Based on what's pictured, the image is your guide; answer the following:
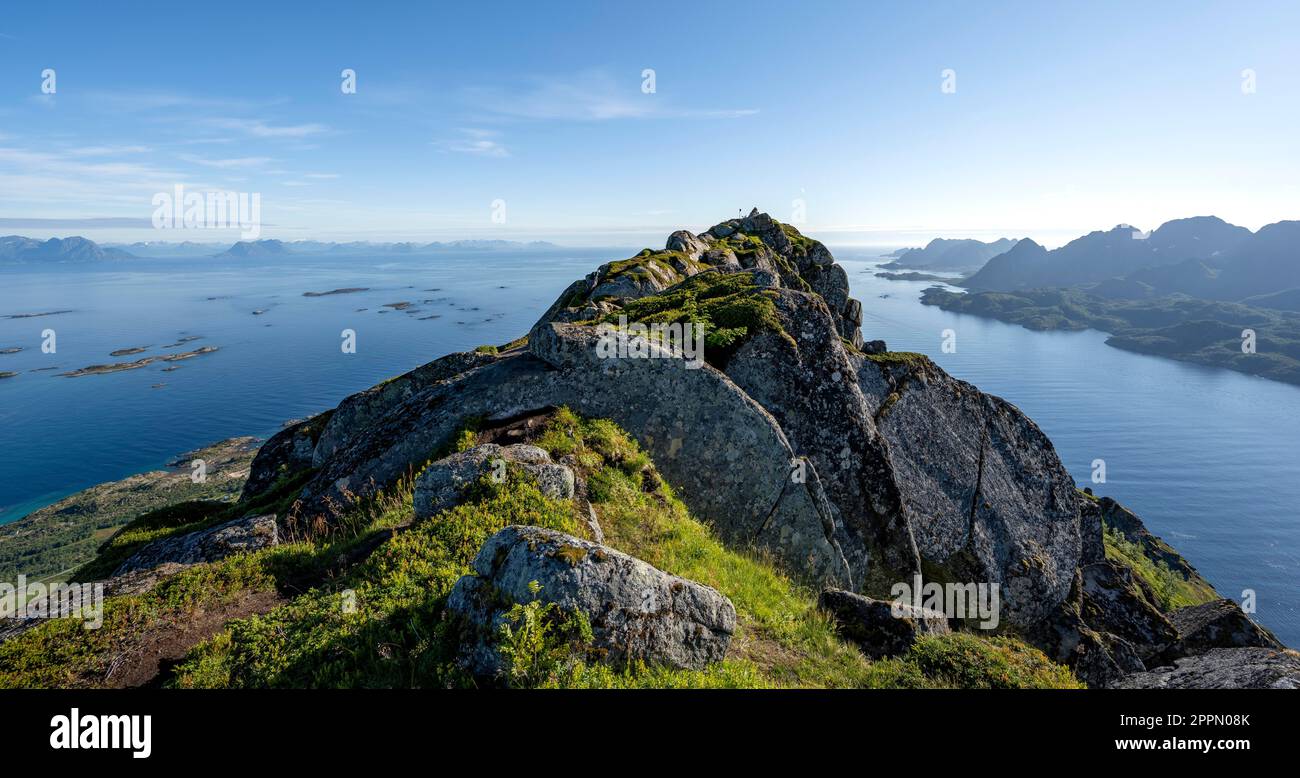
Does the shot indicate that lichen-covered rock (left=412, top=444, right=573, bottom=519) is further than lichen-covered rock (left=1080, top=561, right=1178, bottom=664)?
No

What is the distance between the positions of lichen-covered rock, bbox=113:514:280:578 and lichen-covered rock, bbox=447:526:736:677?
7.40 meters

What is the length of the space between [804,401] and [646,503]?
7.82 metres

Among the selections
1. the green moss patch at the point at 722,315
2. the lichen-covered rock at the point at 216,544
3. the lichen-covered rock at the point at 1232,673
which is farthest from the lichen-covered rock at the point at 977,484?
the lichen-covered rock at the point at 216,544

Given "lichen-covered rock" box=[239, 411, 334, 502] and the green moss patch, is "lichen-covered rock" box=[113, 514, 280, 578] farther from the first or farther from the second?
the green moss patch

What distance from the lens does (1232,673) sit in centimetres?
1126

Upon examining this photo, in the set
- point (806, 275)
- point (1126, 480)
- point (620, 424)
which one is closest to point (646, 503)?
point (620, 424)

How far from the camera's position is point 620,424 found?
15.4 m

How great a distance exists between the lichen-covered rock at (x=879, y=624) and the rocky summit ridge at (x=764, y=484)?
47 mm

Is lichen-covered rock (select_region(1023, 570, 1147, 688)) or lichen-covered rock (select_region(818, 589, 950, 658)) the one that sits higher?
lichen-covered rock (select_region(818, 589, 950, 658))

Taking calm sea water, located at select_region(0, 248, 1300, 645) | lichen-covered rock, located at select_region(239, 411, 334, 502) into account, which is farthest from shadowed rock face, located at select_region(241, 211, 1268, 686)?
calm sea water, located at select_region(0, 248, 1300, 645)

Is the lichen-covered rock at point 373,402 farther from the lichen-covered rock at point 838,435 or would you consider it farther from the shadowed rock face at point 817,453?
the lichen-covered rock at point 838,435

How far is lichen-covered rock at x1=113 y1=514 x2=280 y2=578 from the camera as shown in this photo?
38.3 ft
